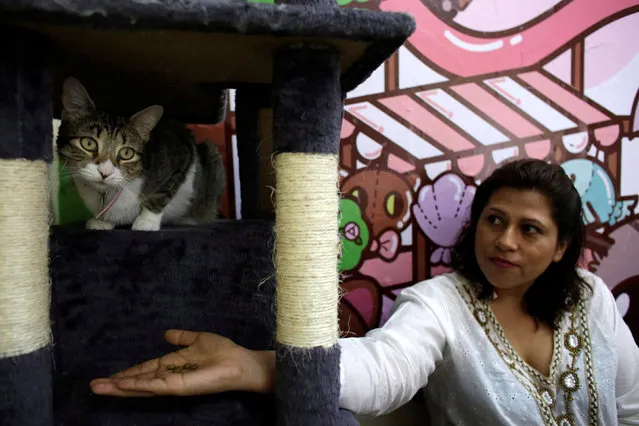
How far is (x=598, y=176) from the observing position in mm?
1372

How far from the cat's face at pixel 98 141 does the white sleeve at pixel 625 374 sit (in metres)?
1.13

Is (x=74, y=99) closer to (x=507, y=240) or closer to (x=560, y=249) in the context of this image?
(x=507, y=240)

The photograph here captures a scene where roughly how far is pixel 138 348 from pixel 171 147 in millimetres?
397

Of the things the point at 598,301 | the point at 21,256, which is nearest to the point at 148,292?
the point at 21,256

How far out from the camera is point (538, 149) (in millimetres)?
1344

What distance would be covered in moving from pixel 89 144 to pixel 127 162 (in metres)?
0.07

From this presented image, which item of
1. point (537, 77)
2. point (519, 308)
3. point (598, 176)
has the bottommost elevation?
point (519, 308)

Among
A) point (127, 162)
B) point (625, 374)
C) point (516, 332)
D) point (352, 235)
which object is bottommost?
point (625, 374)

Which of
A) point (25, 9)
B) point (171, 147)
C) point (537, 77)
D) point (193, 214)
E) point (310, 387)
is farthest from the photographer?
point (537, 77)

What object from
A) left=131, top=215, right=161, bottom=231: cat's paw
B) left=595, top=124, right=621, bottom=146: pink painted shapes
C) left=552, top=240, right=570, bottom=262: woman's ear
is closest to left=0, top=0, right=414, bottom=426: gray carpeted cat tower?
left=131, top=215, right=161, bottom=231: cat's paw

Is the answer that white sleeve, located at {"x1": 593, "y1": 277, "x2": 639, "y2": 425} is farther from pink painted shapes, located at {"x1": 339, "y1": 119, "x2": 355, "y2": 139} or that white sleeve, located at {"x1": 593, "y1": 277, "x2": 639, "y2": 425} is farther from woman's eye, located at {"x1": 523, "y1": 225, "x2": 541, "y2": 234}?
pink painted shapes, located at {"x1": 339, "y1": 119, "x2": 355, "y2": 139}

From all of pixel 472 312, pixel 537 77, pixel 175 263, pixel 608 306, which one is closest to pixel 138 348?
pixel 175 263

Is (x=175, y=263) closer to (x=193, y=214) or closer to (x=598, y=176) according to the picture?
(x=193, y=214)

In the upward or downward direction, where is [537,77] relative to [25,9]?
upward
